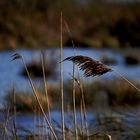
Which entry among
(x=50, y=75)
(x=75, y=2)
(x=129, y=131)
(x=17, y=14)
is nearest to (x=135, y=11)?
(x=75, y=2)

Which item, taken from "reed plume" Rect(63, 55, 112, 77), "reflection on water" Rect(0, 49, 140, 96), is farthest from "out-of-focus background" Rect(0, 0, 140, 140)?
"reed plume" Rect(63, 55, 112, 77)

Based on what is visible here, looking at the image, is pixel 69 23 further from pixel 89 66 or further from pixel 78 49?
pixel 89 66

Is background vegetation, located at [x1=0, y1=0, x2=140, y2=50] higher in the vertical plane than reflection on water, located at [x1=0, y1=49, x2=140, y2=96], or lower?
higher

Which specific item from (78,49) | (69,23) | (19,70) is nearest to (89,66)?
(19,70)

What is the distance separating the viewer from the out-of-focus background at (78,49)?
29.5 feet

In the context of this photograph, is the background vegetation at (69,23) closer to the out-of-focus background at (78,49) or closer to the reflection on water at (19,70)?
the out-of-focus background at (78,49)

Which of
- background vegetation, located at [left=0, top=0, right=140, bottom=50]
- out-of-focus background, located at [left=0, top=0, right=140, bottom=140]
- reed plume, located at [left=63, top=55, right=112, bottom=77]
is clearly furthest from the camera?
background vegetation, located at [left=0, top=0, right=140, bottom=50]

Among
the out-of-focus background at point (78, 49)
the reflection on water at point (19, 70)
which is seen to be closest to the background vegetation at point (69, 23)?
the out-of-focus background at point (78, 49)

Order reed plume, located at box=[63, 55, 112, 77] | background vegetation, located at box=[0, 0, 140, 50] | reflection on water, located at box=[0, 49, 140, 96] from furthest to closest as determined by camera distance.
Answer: background vegetation, located at box=[0, 0, 140, 50] → reflection on water, located at box=[0, 49, 140, 96] → reed plume, located at box=[63, 55, 112, 77]

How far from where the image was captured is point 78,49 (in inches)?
814

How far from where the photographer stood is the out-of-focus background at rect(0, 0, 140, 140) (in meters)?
9.00

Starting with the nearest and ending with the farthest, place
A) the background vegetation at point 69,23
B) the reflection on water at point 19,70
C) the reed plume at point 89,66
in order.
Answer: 1. the reed plume at point 89,66
2. the reflection on water at point 19,70
3. the background vegetation at point 69,23

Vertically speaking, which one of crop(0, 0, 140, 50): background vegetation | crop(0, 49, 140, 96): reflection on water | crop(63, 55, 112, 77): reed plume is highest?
crop(0, 0, 140, 50): background vegetation

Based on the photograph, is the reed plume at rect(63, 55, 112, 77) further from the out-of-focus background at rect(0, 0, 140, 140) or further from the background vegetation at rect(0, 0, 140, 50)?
the background vegetation at rect(0, 0, 140, 50)
